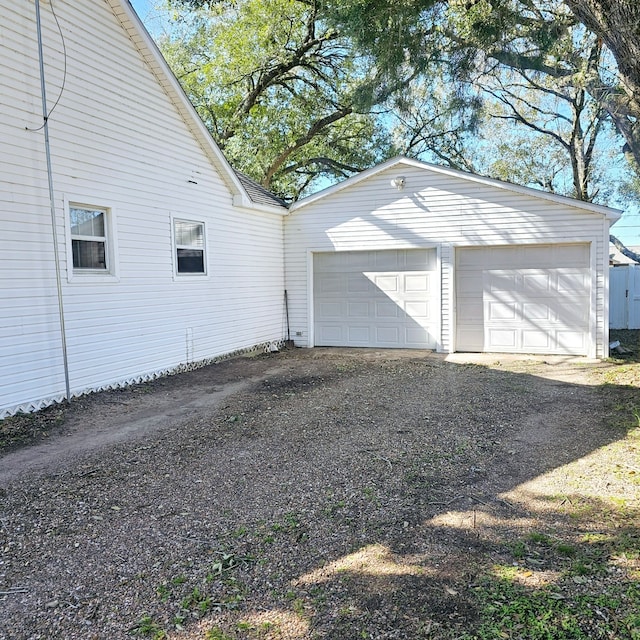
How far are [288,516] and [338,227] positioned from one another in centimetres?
854

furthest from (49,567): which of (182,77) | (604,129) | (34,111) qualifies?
(604,129)

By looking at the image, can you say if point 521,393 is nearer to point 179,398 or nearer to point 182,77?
point 179,398

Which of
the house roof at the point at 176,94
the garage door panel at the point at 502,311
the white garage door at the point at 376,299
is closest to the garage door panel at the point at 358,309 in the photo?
the white garage door at the point at 376,299

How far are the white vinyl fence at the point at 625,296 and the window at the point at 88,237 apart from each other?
502 inches

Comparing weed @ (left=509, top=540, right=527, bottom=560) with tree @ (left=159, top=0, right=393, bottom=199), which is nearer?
weed @ (left=509, top=540, right=527, bottom=560)

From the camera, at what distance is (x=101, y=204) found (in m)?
7.09

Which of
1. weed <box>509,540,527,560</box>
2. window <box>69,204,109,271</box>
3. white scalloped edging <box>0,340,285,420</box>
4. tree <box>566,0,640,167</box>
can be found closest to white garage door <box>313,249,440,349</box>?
white scalloped edging <box>0,340,285,420</box>

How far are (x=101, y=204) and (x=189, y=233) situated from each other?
2.09m

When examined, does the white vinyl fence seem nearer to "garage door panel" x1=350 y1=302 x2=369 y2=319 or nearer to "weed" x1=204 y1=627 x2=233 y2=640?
"garage door panel" x1=350 y1=302 x2=369 y2=319

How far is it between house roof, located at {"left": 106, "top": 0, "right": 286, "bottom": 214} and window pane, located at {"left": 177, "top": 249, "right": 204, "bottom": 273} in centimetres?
161

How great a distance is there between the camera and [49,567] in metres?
2.79

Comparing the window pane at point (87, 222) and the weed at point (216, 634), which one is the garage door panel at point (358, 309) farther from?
the weed at point (216, 634)

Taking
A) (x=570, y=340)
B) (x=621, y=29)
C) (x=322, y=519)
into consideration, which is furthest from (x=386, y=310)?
(x=322, y=519)

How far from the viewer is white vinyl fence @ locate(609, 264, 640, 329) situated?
13.6m
